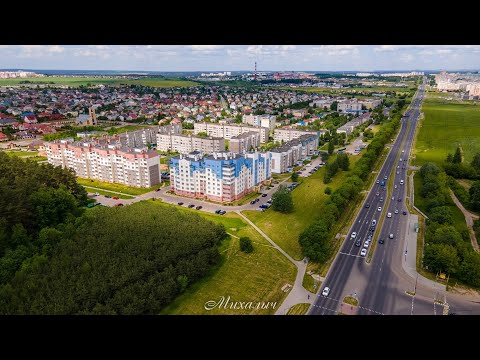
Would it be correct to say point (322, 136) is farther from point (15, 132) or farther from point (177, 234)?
point (15, 132)

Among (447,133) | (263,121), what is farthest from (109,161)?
(447,133)

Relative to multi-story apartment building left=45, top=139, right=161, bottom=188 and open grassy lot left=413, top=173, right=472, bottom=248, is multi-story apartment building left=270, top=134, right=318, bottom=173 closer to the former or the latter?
multi-story apartment building left=45, top=139, right=161, bottom=188

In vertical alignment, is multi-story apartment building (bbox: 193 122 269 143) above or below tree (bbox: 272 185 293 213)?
above

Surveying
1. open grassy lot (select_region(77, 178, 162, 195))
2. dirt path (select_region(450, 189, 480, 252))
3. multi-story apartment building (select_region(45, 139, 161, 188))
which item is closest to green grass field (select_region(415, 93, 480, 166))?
dirt path (select_region(450, 189, 480, 252))

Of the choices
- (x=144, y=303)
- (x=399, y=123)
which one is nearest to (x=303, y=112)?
(x=399, y=123)

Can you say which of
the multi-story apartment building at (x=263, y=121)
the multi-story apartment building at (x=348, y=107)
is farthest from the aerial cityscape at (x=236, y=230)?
the multi-story apartment building at (x=348, y=107)

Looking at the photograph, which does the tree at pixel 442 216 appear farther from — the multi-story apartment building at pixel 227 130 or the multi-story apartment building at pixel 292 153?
the multi-story apartment building at pixel 227 130
